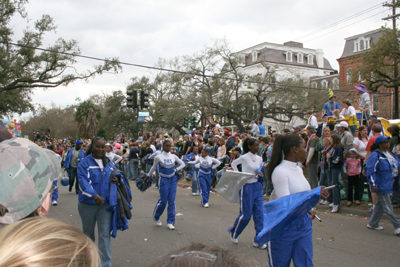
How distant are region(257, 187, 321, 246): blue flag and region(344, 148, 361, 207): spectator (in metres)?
6.76

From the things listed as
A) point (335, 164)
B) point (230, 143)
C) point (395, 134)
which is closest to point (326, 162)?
point (335, 164)

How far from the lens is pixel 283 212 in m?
3.19

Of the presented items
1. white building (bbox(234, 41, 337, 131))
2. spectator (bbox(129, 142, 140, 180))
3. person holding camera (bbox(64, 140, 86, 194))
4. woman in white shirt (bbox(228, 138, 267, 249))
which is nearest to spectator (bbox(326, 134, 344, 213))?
woman in white shirt (bbox(228, 138, 267, 249))

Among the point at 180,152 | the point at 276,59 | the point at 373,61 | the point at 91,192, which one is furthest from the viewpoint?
the point at 276,59

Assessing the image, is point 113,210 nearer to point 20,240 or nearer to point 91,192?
point 91,192

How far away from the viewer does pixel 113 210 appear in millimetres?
4793

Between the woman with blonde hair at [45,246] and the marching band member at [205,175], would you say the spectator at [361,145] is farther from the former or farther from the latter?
the woman with blonde hair at [45,246]

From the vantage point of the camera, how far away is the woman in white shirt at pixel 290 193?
136 inches

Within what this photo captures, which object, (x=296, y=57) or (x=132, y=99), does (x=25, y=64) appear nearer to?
(x=132, y=99)

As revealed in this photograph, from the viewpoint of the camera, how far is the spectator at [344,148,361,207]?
933 cm

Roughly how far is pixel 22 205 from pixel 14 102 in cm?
2773

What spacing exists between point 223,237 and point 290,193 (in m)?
3.58

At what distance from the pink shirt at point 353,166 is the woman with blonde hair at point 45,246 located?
9.35 meters

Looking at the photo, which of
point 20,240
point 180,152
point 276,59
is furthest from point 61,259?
point 276,59
